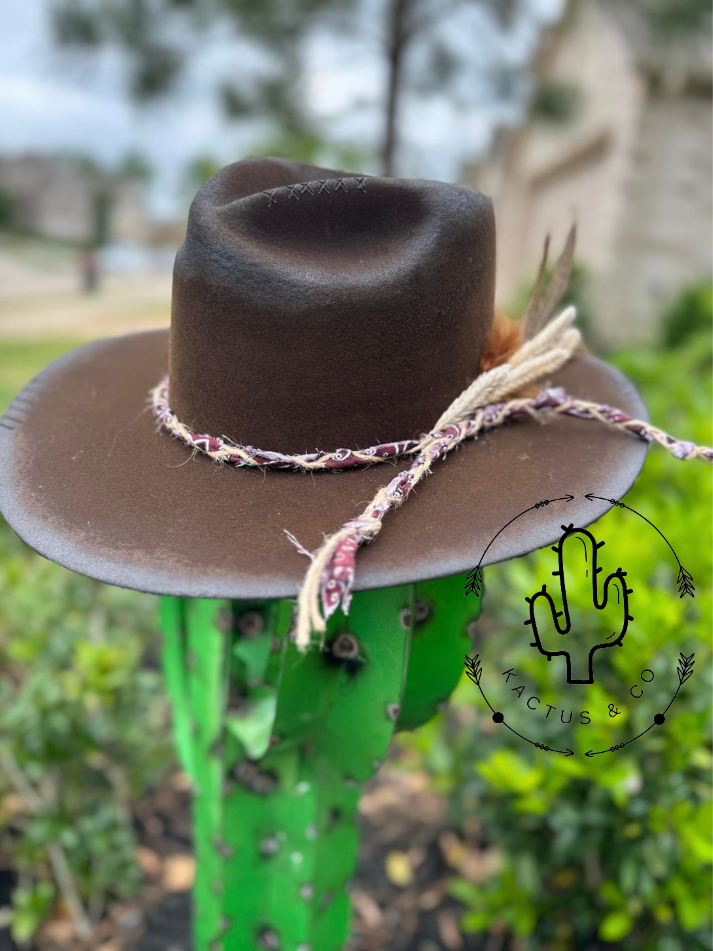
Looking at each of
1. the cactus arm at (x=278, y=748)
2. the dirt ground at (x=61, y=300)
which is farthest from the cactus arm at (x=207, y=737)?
the dirt ground at (x=61, y=300)

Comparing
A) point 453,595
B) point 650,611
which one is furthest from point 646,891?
point 453,595

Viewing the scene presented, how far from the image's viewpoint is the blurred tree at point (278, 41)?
3824 millimetres

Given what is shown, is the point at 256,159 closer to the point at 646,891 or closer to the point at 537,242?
the point at 646,891

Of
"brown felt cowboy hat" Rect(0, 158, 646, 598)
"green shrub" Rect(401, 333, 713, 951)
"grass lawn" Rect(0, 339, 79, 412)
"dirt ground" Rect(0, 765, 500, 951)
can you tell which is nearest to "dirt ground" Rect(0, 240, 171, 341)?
"grass lawn" Rect(0, 339, 79, 412)

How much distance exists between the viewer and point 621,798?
52.4 inches

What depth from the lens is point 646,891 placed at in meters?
1.40

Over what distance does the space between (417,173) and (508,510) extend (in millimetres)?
4811

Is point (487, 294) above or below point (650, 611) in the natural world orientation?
above

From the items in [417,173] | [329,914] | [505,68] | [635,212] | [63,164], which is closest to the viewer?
[329,914]

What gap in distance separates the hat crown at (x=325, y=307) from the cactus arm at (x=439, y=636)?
24 cm

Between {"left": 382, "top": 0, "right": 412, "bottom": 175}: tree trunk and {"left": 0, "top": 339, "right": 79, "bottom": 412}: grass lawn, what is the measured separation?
2.81 metres

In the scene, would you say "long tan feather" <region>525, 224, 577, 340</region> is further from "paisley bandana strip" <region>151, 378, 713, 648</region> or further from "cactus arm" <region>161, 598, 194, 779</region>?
"cactus arm" <region>161, 598, 194, 779</region>

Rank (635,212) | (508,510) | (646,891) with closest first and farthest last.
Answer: (508,510) → (646,891) → (635,212)

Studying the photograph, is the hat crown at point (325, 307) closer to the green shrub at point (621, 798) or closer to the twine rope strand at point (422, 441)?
the twine rope strand at point (422, 441)
